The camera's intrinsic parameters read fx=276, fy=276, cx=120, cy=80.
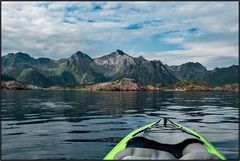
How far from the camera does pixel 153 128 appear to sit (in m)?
16.8

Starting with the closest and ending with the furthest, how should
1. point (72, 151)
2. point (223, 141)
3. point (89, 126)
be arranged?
point (72, 151) → point (223, 141) → point (89, 126)

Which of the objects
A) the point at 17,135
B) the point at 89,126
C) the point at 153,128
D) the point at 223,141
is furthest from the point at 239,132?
the point at 17,135

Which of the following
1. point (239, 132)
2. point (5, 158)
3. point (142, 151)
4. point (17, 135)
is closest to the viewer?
point (142, 151)

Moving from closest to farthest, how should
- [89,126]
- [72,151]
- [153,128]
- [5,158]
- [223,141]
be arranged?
[5,158] < [72,151] < [153,128] < [223,141] < [89,126]

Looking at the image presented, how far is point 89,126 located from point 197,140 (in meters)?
14.8

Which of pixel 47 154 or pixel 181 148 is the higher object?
pixel 181 148

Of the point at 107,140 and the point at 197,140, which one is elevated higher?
the point at 197,140

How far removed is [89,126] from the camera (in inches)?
1007

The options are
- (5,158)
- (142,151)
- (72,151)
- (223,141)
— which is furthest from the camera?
(223,141)

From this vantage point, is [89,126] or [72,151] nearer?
[72,151]

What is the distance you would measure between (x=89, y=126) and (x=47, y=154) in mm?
10457

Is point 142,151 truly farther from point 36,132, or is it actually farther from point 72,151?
point 36,132

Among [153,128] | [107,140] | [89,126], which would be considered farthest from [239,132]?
[89,126]

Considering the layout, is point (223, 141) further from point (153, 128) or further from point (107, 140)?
point (107, 140)
